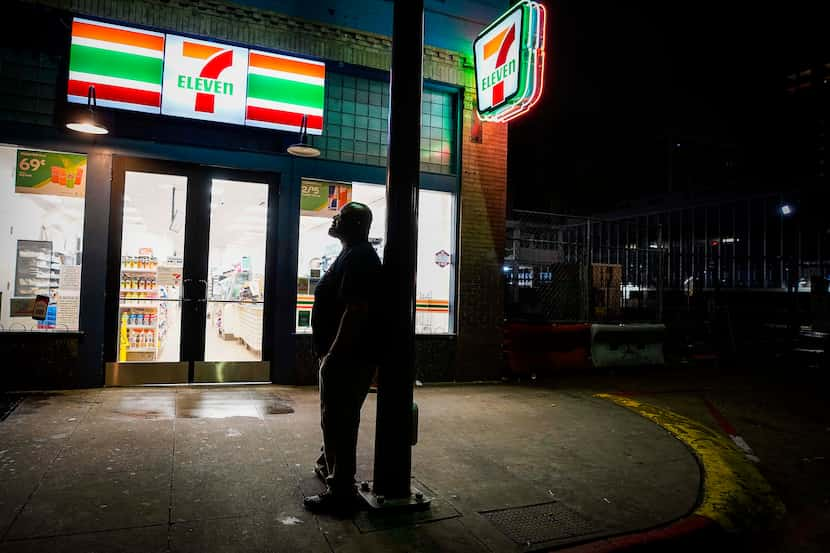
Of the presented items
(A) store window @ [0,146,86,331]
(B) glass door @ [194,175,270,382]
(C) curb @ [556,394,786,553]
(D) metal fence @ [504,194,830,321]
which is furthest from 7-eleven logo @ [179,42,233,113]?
(C) curb @ [556,394,786,553]

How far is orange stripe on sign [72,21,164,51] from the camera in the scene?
7.54m

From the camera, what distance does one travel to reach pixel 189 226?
27.2 feet

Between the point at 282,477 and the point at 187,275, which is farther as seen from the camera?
the point at 187,275

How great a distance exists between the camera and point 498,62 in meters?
8.95

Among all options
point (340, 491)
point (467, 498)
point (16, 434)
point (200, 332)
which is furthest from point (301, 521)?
point (200, 332)

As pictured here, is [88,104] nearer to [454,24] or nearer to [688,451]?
[454,24]

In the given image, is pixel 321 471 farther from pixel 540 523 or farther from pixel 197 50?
pixel 197 50

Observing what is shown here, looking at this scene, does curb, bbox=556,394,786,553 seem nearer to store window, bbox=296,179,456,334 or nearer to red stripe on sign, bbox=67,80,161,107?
store window, bbox=296,179,456,334

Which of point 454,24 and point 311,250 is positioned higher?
point 454,24

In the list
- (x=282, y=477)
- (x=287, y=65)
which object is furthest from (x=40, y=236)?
(x=282, y=477)

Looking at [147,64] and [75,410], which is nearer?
[75,410]

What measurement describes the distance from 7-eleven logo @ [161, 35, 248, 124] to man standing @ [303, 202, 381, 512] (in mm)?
5106

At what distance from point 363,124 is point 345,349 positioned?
6291mm

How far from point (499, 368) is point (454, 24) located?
20.4ft
